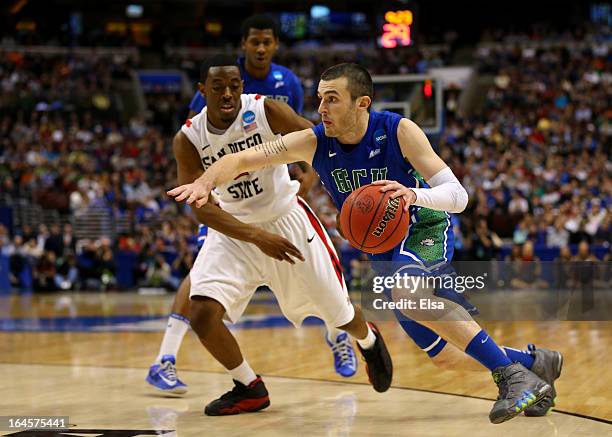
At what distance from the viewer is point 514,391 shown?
176 inches

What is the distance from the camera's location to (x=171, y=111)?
28.2 metres

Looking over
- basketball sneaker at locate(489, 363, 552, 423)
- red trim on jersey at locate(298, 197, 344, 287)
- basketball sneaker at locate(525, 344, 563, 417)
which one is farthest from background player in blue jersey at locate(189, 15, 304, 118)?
basketball sneaker at locate(489, 363, 552, 423)

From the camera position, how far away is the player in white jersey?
18.1 feet

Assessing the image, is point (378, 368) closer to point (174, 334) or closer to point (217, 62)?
point (174, 334)

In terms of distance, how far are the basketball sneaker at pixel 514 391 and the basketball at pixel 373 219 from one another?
0.84 m

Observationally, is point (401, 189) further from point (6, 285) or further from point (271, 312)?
point (6, 285)

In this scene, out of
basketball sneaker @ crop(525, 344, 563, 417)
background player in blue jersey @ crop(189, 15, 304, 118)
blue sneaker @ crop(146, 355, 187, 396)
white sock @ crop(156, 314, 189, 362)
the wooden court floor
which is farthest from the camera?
background player in blue jersey @ crop(189, 15, 304, 118)

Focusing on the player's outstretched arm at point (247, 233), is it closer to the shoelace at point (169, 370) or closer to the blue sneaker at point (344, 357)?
the shoelace at point (169, 370)

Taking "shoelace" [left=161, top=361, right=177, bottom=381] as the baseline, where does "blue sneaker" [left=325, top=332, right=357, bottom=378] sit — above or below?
below

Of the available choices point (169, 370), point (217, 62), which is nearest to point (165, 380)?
point (169, 370)

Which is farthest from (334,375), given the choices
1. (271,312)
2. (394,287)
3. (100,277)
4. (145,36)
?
(145,36)

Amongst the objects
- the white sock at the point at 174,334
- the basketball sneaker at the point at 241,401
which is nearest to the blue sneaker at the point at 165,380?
the white sock at the point at 174,334

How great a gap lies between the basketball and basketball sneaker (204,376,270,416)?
4.84 ft

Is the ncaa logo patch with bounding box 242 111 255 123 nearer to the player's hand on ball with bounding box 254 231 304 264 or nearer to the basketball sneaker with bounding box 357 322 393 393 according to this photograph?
the player's hand on ball with bounding box 254 231 304 264
